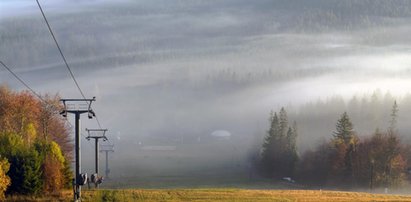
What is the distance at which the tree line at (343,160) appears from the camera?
150000 mm

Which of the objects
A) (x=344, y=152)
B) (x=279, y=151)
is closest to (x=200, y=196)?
(x=344, y=152)

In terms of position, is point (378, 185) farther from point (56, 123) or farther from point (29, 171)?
point (29, 171)

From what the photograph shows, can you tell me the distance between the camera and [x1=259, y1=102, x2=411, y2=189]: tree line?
150000mm

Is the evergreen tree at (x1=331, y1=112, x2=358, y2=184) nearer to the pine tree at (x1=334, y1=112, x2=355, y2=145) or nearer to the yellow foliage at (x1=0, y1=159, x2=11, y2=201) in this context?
the pine tree at (x1=334, y1=112, x2=355, y2=145)

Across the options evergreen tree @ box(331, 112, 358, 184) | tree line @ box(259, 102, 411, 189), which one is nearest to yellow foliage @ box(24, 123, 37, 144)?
tree line @ box(259, 102, 411, 189)

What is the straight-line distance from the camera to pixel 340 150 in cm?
16350

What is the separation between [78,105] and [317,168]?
95573mm

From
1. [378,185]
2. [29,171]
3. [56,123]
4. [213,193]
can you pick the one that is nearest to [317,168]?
[378,185]

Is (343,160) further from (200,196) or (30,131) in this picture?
(200,196)

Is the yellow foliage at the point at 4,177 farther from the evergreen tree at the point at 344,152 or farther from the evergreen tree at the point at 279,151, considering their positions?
the evergreen tree at the point at 279,151

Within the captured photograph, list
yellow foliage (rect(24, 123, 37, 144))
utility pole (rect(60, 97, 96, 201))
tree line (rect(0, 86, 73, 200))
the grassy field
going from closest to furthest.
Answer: utility pole (rect(60, 97, 96, 201)), the grassy field, tree line (rect(0, 86, 73, 200)), yellow foliage (rect(24, 123, 37, 144))

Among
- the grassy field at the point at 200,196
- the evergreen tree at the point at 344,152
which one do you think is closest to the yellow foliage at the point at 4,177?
the grassy field at the point at 200,196

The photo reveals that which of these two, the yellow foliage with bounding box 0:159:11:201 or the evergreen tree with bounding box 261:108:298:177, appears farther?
the evergreen tree with bounding box 261:108:298:177

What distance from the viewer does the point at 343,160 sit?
15650 cm
